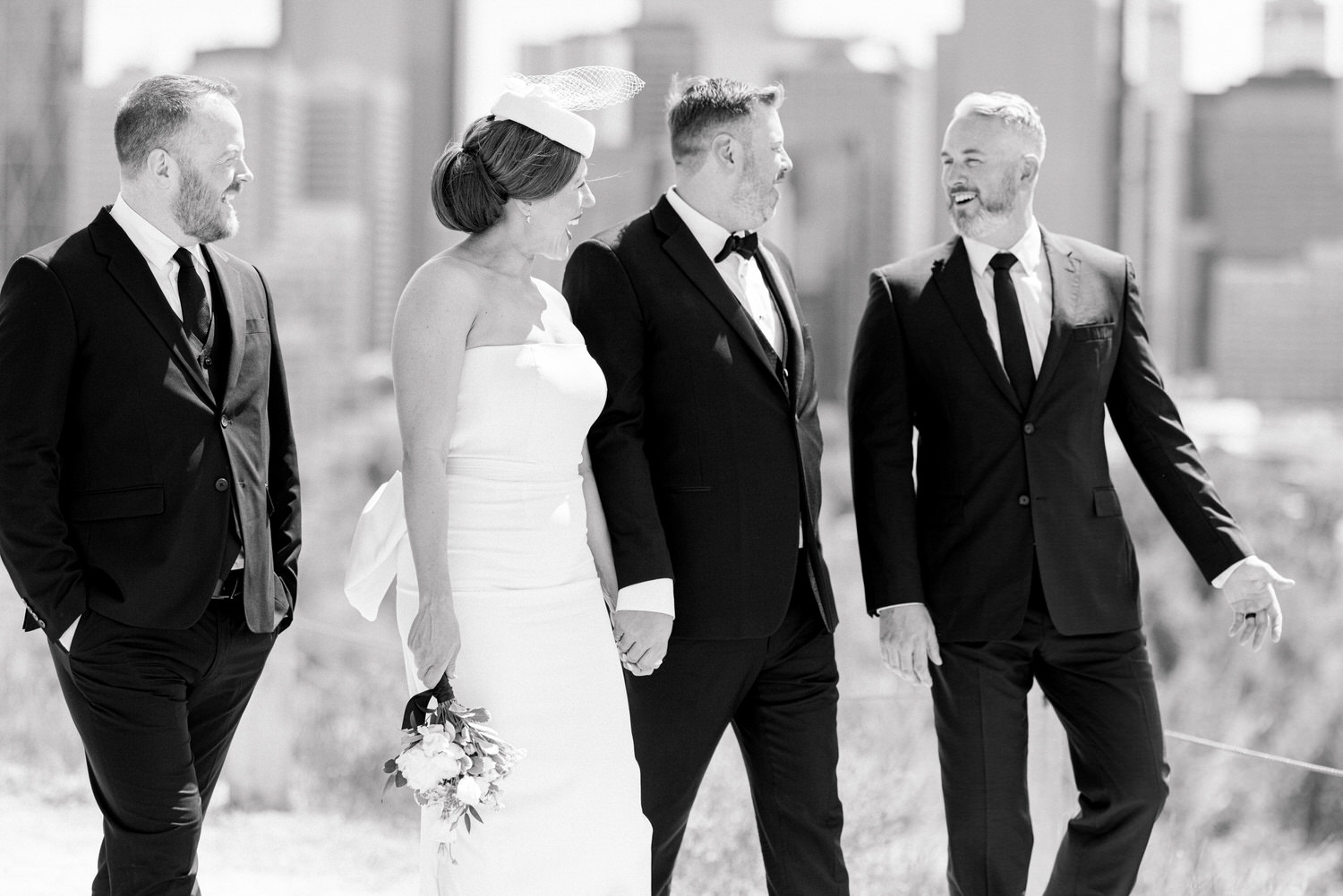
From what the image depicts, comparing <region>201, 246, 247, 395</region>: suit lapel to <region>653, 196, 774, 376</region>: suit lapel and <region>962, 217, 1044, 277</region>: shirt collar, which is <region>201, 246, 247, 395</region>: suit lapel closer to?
<region>653, 196, 774, 376</region>: suit lapel

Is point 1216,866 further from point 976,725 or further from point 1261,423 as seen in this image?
point 1261,423

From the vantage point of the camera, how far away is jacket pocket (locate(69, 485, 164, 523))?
2797 mm

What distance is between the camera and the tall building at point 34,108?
273 ft

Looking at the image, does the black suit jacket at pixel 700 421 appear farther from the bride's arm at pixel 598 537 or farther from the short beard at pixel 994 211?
the short beard at pixel 994 211

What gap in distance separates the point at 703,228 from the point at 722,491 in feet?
1.83

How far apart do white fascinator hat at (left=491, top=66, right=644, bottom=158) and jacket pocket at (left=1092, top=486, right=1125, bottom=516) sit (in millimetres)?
1335

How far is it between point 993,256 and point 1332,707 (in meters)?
18.4

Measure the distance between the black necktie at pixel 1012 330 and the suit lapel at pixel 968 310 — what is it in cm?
2

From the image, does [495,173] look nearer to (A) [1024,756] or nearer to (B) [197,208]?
(B) [197,208]

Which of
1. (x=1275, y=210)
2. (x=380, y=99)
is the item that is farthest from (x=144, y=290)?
(x=1275, y=210)

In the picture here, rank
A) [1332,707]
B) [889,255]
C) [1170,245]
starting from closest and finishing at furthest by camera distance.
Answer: [1332,707]
[889,255]
[1170,245]

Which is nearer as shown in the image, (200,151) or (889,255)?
(200,151)

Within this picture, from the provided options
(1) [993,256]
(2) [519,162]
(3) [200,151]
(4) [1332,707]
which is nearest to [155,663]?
(3) [200,151]

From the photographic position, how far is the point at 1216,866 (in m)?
4.07
